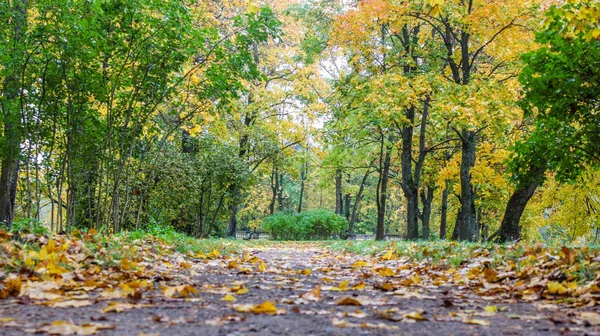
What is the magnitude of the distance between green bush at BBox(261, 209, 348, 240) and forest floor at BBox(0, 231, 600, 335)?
1814cm

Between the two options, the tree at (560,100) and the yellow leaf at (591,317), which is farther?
the tree at (560,100)

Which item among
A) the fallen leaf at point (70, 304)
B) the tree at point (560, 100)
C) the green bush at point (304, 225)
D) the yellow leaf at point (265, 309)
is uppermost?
the tree at point (560, 100)

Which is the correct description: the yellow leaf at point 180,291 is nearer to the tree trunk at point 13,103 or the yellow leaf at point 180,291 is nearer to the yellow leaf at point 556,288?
the yellow leaf at point 556,288

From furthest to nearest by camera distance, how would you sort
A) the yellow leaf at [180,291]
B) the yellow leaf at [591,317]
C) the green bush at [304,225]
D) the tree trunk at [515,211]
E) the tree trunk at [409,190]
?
the green bush at [304,225], the tree trunk at [409,190], the tree trunk at [515,211], the yellow leaf at [180,291], the yellow leaf at [591,317]

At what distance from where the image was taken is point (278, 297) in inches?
148

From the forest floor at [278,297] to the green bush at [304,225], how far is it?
714 inches

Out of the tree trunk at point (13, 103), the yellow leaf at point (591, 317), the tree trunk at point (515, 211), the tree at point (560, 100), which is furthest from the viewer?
the tree trunk at point (515, 211)

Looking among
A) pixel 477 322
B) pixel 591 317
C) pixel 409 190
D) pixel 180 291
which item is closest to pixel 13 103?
pixel 180 291

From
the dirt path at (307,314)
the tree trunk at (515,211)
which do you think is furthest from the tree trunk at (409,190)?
the dirt path at (307,314)

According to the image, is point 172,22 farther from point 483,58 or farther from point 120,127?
point 483,58

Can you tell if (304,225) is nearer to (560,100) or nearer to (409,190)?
(409,190)

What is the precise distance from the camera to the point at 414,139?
21.6 meters

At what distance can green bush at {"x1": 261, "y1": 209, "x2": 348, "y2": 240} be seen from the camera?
2383 centimetres

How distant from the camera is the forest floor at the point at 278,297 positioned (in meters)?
2.66
